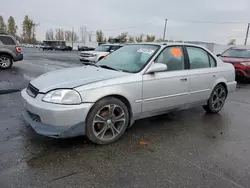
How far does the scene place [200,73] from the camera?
4500mm

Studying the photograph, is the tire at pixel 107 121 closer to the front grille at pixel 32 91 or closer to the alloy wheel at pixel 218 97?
the front grille at pixel 32 91

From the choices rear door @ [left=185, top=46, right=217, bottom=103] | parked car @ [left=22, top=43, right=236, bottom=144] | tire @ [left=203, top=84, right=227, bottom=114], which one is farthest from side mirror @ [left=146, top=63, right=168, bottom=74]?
tire @ [left=203, top=84, right=227, bottom=114]

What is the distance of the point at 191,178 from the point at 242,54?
31.4 feet

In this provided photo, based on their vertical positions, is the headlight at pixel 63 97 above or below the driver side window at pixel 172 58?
below

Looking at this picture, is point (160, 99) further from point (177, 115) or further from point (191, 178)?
point (191, 178)

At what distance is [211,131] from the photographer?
408 cm

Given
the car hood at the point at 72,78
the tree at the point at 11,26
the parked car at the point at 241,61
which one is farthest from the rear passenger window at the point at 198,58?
the tree at the point at 11,26

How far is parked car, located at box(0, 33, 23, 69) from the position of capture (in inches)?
410

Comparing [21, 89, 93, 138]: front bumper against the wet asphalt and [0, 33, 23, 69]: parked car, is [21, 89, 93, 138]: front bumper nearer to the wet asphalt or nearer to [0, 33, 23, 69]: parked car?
the wet asphalt

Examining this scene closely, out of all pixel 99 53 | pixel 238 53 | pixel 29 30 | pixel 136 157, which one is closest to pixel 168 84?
pixel 136 157

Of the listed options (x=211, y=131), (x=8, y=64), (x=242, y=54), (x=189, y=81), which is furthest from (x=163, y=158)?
(x=8, y=64)

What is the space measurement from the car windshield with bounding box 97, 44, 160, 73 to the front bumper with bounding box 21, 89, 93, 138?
1154mm

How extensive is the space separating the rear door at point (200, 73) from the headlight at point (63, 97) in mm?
2396

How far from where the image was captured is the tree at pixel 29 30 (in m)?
66.6
